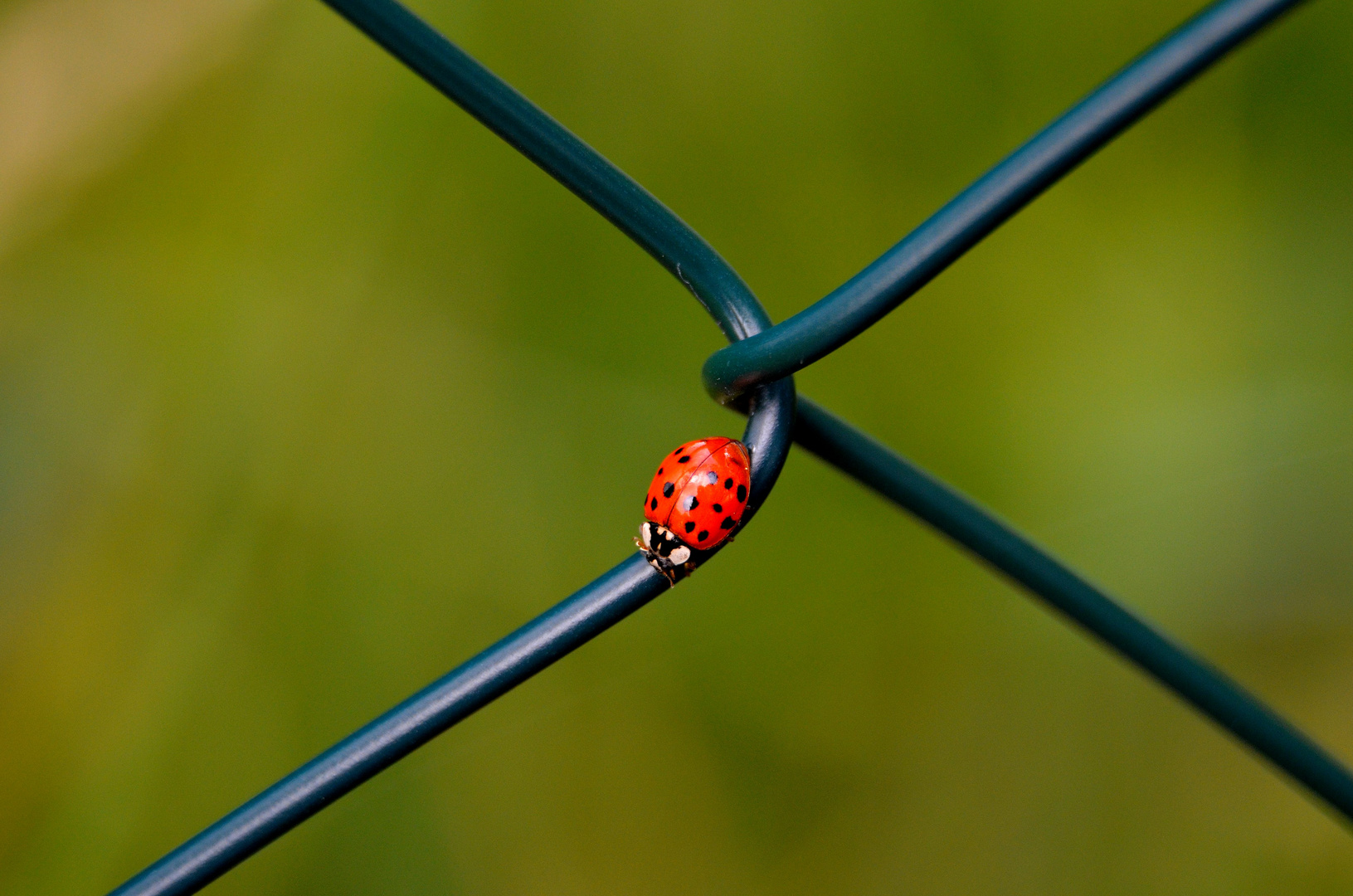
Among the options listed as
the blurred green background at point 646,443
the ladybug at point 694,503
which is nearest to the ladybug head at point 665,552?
the ladybug at point 694,503

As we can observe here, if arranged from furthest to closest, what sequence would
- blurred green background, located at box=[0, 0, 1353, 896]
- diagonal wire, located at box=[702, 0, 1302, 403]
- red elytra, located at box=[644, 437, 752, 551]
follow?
1. blurred green background, located at box=[0, 0, 1353, 896]
2. red elytra, located at box=[644, 437, 752, 551]
3. diagonal wire, located at box=[702, 0, 1302, 403]

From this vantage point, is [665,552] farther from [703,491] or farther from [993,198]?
[993,198]

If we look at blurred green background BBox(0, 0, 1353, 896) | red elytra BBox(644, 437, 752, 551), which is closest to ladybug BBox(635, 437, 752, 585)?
red elytra BBox(644, 437, 752, 551)

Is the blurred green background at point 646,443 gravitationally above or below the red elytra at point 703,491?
above

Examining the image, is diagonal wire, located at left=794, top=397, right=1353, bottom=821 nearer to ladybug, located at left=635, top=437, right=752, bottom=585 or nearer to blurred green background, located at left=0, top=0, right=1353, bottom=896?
ladybug, located at left=635, top=437, right=752, bottom=585

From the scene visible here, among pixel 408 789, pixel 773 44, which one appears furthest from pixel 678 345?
pixel 408 789

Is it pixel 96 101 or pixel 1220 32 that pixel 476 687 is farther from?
pixel 96 101

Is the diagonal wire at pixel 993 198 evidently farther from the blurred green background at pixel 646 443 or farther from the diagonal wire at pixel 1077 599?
the blurred green background at pixel 646 443

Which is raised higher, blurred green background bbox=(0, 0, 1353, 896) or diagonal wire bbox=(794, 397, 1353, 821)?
blurred green background bbox=(0, 0, 1353, 896)
